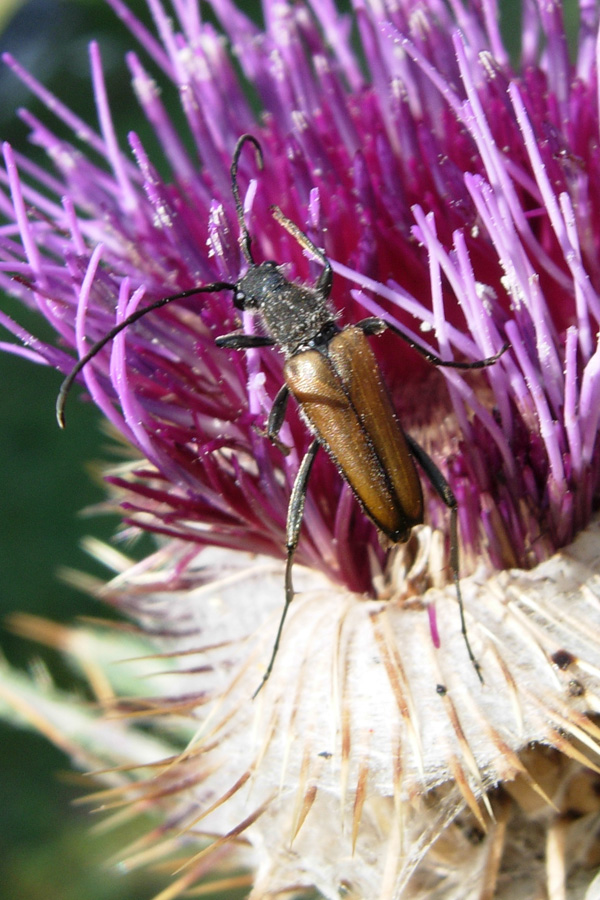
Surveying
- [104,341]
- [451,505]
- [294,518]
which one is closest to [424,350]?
[451,505]

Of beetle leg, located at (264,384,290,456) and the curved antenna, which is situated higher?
the curved antenna

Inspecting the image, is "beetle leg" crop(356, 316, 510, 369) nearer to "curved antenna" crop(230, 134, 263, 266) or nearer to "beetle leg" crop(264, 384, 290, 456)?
"beetle leg" crop(264, 384, 290, 456)

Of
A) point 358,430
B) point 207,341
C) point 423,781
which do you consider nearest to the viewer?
point 423,781

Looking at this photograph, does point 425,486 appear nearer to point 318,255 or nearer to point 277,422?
point 277,422

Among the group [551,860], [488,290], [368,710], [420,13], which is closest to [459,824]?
[551,860]

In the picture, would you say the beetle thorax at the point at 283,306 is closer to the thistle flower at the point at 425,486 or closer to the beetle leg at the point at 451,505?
the thistle flower at the point at 425,486

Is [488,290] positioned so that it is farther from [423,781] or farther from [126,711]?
[126,711]

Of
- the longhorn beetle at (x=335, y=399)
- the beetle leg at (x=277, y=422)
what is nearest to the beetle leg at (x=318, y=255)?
the longhorn beetle at (x=335, y=399)

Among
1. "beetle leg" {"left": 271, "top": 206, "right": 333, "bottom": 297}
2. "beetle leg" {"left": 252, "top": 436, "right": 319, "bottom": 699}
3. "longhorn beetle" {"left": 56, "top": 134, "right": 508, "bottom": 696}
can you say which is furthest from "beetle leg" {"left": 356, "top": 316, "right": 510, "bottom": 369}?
"beetle leg" {"left": 252, "top": 436, "right": 319, "bottom": 699}
